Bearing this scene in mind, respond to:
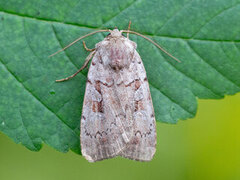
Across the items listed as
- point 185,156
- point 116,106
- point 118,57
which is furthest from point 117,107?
point 185,156

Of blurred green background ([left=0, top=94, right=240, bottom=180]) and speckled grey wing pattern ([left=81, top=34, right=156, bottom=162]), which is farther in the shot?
blurred green background ([left=0, top=94, right=240, bottom=180])

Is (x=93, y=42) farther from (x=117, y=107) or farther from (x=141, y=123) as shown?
(x=141, y=123)

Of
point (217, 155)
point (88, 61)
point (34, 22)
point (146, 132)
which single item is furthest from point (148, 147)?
point (34, 22)

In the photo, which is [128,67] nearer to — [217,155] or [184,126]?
[184,126]

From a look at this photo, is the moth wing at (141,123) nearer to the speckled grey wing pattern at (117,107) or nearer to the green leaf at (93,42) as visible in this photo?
the speckled grey wing pattern at (117,107)

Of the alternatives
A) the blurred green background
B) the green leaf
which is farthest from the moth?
the blurred green background

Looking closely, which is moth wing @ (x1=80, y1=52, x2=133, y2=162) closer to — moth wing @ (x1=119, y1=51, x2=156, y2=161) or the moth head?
moth wing @ (x1=119, y1=51, x2=156, y2=161)
